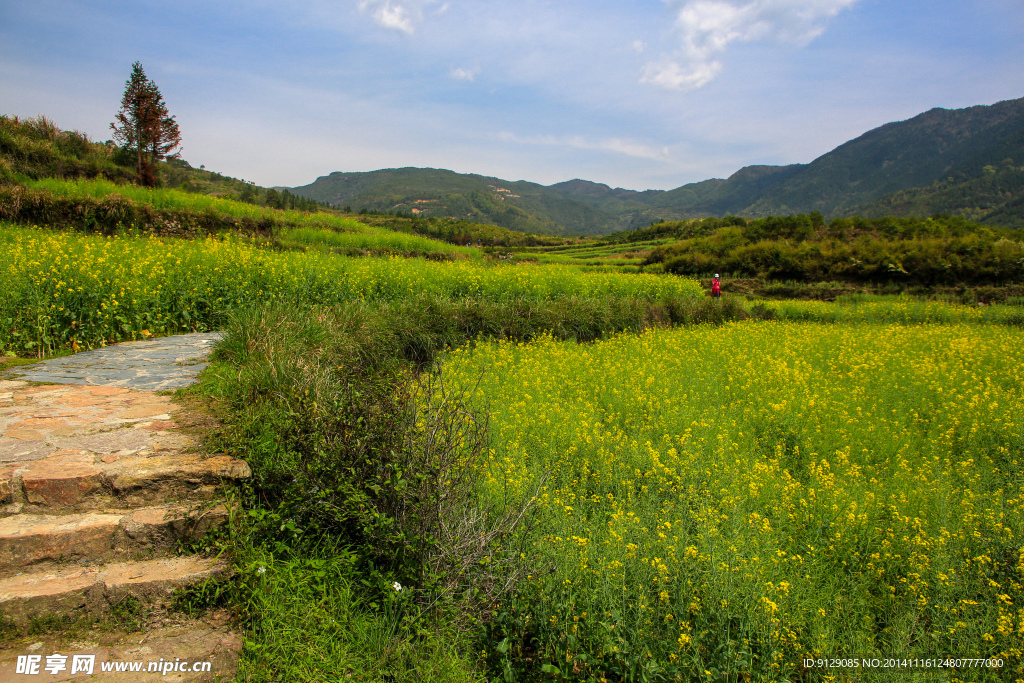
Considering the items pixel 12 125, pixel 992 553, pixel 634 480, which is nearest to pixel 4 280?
pixel 634 480

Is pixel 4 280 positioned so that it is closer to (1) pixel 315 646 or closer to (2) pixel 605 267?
(1) pixel 315 646

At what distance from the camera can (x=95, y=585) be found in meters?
2.39

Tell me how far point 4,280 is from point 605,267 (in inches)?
1207

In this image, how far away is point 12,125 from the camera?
17375mm

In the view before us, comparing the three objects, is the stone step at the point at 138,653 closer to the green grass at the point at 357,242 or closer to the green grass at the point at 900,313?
the green grass at the point at 357,242

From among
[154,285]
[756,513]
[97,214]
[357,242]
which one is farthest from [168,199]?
[756,513]

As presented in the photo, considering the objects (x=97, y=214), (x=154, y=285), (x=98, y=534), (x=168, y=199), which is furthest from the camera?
(x=168, y=199)

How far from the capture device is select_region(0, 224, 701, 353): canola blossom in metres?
6.10

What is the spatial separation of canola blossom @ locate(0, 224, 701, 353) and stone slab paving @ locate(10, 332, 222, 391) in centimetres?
71

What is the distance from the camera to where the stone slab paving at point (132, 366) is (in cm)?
472

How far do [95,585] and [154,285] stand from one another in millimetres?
6753

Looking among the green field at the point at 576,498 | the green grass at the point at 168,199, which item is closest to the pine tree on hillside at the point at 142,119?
the green grass at the point at 168,199

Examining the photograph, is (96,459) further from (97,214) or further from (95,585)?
(97,214)

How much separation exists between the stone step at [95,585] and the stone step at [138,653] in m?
0.12
